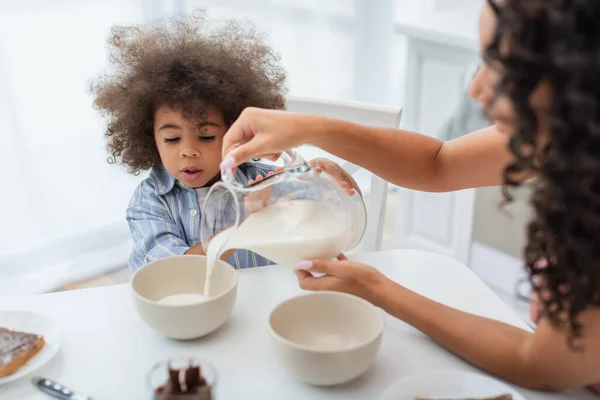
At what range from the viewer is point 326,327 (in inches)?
36.5

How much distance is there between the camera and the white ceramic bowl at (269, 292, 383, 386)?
81 centimetres

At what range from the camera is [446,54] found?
2162 millimetres

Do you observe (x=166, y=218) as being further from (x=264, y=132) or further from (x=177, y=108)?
(x=264, y=132)

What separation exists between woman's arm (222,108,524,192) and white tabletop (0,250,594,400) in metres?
0.16

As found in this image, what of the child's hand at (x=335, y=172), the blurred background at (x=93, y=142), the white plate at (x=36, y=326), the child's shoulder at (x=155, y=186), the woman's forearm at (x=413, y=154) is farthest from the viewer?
the blurred background at (x=93, y=142)

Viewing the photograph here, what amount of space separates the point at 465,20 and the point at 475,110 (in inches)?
11.6

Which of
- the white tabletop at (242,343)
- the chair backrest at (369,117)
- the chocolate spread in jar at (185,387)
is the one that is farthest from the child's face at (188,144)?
the chocolate spread in jar at (185,387)

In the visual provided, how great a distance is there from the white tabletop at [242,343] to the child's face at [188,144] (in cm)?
31

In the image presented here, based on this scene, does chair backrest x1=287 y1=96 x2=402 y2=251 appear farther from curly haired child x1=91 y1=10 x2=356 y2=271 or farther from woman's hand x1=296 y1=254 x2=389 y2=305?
woman's hand x1=296 y1=254 x2=389 y2=305

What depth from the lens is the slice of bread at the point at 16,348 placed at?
0.86 meters

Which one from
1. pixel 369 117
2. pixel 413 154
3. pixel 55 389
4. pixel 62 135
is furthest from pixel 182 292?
pixel 62 135

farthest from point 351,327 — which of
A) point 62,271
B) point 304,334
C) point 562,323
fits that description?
point 62,271

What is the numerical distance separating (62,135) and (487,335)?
1.83 metres

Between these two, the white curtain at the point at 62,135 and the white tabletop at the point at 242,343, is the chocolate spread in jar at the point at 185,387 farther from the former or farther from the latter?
the white curtain at the point at 62,135
